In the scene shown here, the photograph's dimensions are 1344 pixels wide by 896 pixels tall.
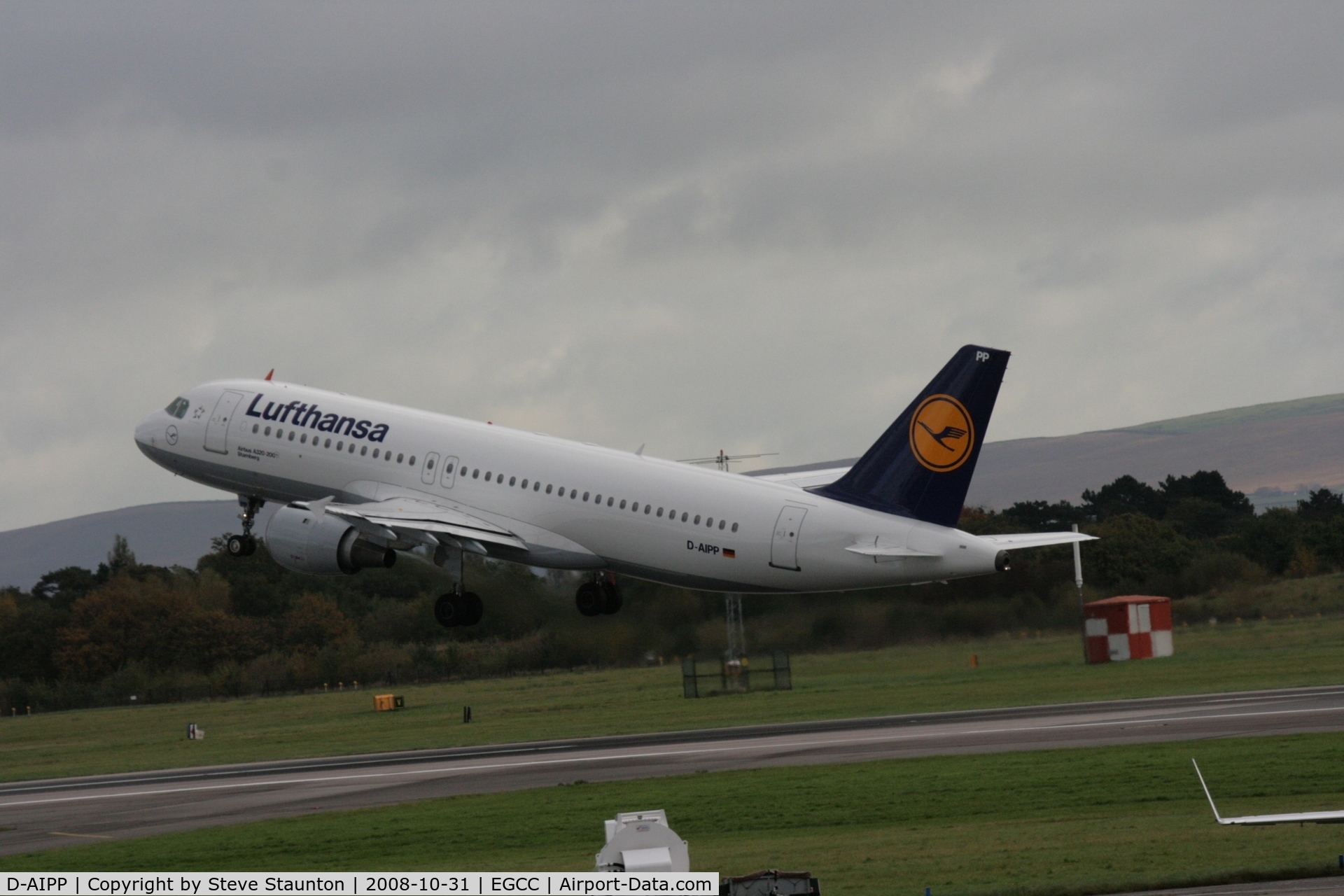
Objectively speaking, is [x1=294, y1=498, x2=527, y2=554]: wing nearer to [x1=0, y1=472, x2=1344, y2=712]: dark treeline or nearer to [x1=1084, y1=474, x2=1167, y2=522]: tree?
[x1=0, y1=472, x2=1344, y2=712]: dark treeline

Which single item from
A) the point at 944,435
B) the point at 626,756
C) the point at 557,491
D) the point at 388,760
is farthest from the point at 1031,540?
the point at 388,760

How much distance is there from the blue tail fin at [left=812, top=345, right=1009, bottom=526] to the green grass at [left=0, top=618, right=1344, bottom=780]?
1551cm

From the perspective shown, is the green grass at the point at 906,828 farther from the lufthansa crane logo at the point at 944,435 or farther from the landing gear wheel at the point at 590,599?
the landing gear wheel at the point at 590,599

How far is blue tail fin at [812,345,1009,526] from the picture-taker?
52000mm

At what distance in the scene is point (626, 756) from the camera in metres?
56.1

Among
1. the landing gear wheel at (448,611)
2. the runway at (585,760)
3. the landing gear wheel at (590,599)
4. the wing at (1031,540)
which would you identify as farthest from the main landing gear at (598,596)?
the wing at (1031,540)

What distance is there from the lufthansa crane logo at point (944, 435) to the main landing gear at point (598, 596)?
57.7ft

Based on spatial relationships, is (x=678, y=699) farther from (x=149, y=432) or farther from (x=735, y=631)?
(x=149, y=432)

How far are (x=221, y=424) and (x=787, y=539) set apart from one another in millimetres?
23034

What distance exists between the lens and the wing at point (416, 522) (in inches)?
2256

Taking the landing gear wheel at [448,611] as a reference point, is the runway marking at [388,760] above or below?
below

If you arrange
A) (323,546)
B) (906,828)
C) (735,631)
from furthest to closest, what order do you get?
1. (735,631)
2. (323,546)
3. (906,828)

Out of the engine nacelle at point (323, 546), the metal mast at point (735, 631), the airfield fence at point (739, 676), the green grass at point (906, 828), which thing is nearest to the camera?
the green grass at point (906, 828)

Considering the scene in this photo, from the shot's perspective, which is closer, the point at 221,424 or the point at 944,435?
the point at 944,435
